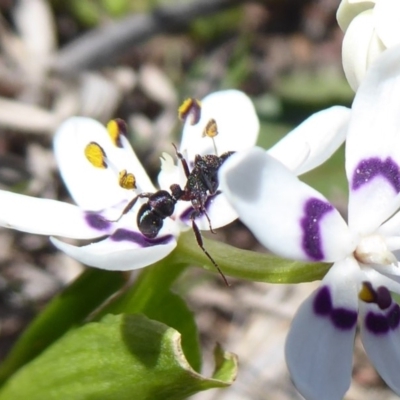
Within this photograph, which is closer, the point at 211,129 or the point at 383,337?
the point at 383,337

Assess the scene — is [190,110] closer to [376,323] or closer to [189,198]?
[189,198]

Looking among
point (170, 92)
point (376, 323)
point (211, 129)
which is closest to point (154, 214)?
point (211, 129)

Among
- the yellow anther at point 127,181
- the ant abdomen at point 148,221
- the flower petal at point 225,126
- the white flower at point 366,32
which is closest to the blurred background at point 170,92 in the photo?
Answer: the flower petal at point 225,126

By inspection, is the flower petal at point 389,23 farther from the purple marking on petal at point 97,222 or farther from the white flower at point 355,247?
the purple marking on petal at point 97,222

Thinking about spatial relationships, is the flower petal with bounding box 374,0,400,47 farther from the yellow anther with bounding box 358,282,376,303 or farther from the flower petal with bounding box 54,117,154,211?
the flower petal with bounding box 54,117,154,211

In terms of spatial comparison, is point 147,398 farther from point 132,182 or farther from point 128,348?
point 132,182

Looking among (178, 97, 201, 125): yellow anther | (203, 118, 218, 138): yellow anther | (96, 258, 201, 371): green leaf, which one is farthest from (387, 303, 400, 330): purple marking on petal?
(178, 97, 201, 125): yellow anther
